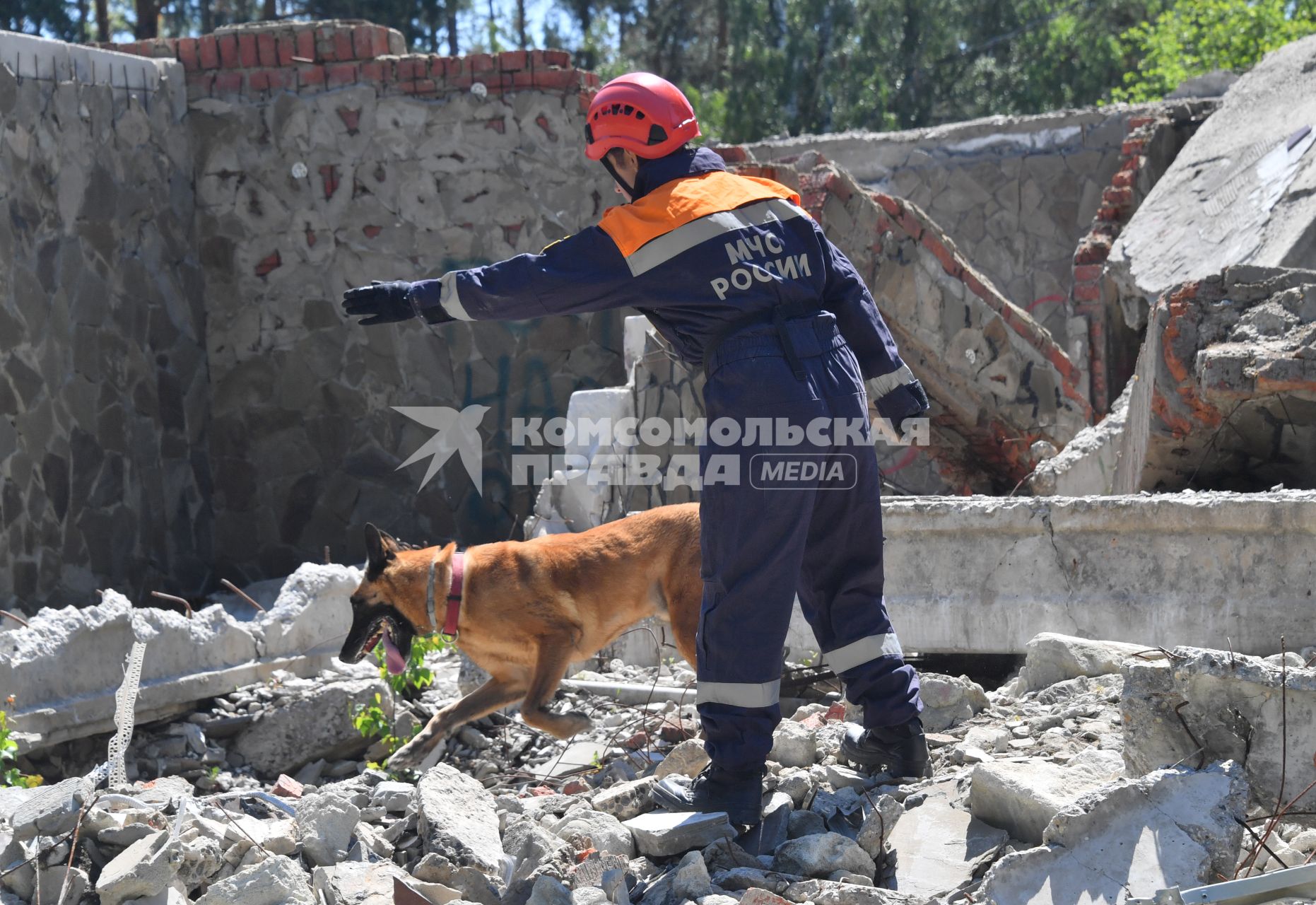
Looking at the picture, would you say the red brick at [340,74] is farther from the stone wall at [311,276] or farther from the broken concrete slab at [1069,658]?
the broken concrete slab at [1069,658]

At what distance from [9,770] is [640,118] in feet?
11.1

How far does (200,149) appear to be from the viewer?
10273 mm

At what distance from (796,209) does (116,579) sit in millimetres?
6685

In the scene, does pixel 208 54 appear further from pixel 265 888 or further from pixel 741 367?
pixel 265 888

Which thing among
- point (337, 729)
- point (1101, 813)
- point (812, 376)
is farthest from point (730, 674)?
point (337, 729)

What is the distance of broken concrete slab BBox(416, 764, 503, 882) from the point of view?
3982mm

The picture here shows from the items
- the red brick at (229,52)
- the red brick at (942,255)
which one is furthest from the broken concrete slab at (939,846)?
the red brick at (229,52)

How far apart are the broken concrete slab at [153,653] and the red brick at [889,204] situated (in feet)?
11.2

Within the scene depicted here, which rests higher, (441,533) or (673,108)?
(673,108)

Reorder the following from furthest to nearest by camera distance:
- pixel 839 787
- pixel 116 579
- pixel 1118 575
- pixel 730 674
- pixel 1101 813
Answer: pixel 116 579
pixel 1118 575
pixel 839 787
pixel 730 674
pixel 1101 813

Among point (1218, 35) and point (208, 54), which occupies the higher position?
point (1218, 35)

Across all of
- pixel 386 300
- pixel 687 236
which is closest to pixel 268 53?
pixel 386 300

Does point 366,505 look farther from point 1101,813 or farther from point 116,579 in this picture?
point 1101,813
